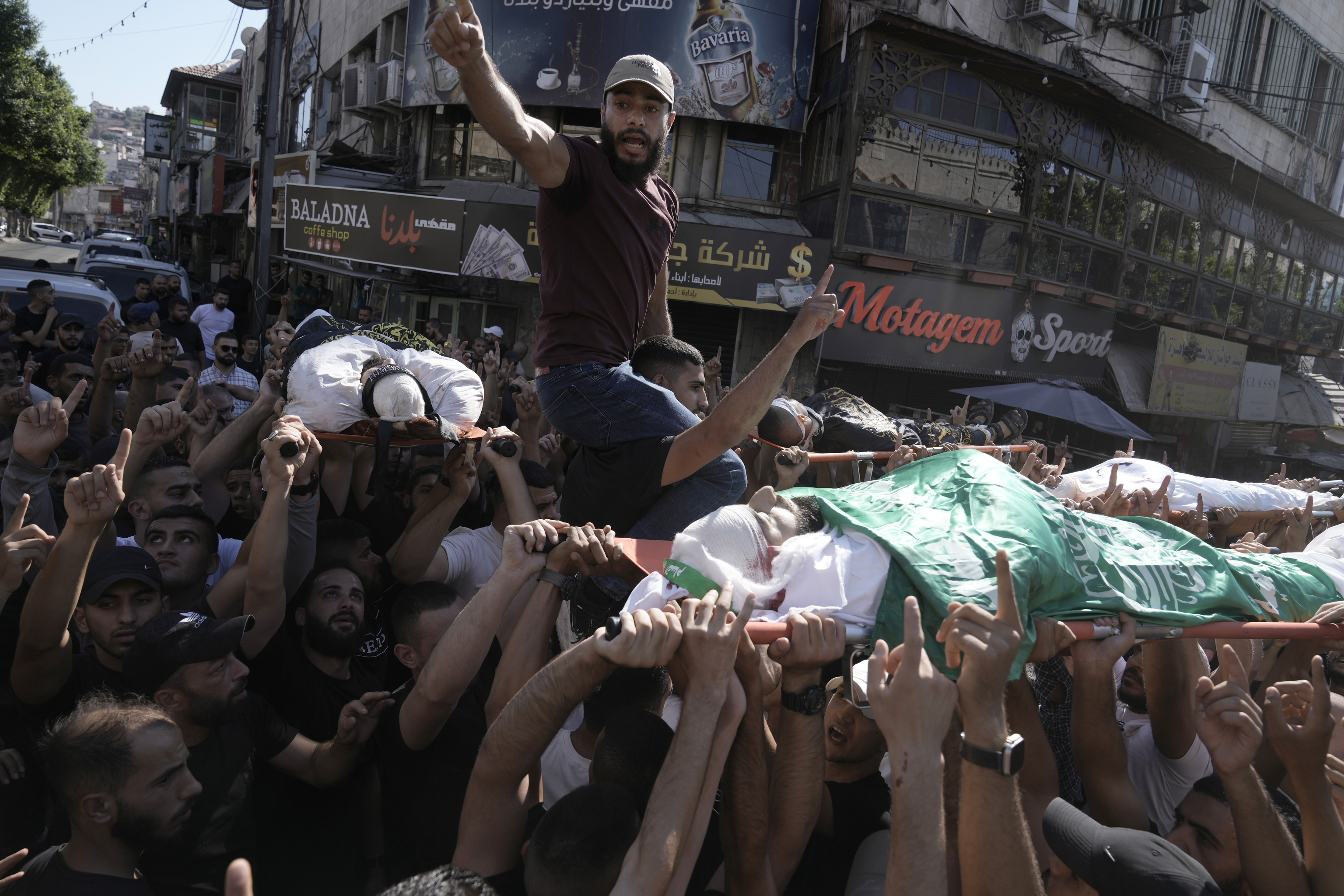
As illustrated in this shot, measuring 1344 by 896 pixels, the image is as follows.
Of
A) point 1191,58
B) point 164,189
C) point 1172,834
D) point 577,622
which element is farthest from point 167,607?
point 164,189

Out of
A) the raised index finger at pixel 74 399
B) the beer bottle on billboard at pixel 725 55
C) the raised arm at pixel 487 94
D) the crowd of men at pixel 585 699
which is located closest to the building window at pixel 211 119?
the beer bottle on billboard at pixel 725 55

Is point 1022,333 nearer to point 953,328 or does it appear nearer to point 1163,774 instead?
point 953,328

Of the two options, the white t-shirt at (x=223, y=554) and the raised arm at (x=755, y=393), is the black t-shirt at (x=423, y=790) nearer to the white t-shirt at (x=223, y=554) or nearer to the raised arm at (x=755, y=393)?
the raised arm at (x=755, y=393)

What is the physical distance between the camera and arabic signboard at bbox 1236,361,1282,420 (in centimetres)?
2006

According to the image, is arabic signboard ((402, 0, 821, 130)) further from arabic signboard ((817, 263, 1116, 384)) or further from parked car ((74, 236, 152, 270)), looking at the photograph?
parked car ((74, 236, 152, 270))

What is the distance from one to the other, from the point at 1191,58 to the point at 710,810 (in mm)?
18866

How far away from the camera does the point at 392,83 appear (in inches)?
624

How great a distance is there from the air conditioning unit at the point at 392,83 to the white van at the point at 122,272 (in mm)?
5008

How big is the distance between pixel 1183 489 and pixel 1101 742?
138 inches

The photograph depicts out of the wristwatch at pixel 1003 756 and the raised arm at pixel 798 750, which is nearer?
the wristwatch at pixel 1003 756

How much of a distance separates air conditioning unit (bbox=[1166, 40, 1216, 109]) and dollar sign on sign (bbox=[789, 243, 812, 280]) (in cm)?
892

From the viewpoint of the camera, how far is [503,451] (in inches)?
131

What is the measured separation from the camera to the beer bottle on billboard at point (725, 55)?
13.0 metres

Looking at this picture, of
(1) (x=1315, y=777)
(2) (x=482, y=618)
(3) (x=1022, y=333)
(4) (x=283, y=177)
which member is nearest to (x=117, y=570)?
(2) (x=482, y=618)
